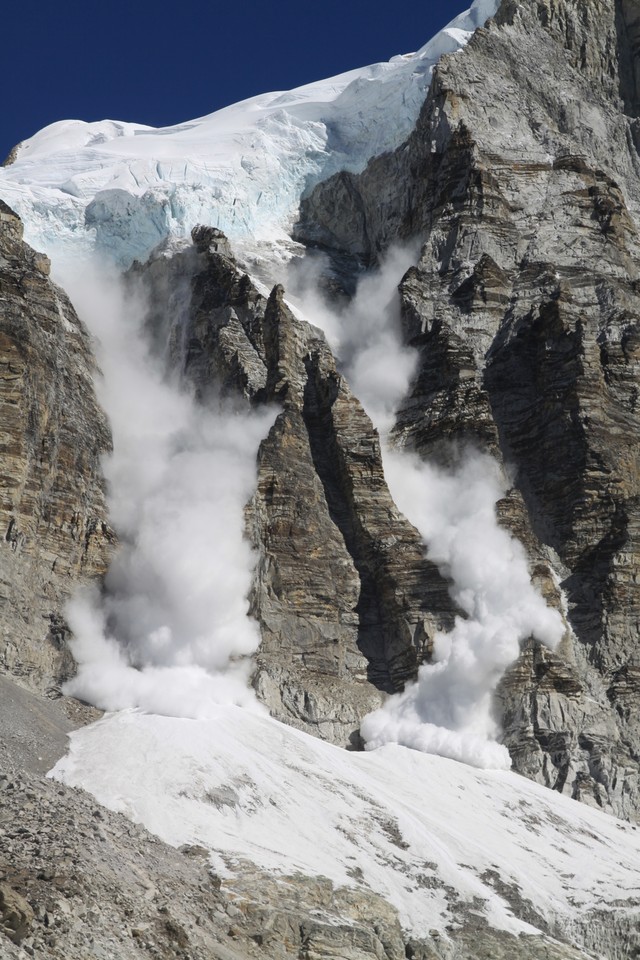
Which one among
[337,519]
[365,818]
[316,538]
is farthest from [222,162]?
[365,818]

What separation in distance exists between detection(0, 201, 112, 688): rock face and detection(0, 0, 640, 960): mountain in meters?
0.23

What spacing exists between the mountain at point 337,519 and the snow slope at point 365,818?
0.70 ft

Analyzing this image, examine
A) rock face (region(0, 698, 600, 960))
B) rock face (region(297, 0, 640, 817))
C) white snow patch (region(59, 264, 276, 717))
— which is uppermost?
rock face (region(297, 0, 640, 817))

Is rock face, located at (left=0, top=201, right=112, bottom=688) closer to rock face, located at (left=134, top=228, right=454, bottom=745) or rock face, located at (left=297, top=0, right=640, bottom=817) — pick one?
rock face, located at (left=134, top=228, right=454, bottom=745)

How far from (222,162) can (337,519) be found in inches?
1507

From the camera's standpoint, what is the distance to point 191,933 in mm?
40062

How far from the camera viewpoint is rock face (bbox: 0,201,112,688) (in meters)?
72.9

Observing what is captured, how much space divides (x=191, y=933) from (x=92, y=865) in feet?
11.4

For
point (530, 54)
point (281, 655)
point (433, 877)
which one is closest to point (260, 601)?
point (281, 655)

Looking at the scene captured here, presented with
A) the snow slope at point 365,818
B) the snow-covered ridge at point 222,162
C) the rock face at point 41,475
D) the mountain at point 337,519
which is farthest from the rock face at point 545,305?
the rock face at point 41,475

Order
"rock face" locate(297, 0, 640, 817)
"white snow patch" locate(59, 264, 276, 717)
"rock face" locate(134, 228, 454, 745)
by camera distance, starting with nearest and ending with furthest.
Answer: "white snow patch" locate(59, 264, 276, 717)
"rock face" locate(297, 0, 640, 817)
"rock face" locate(134, 228, 454, 745)

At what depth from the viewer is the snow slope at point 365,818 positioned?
54.9 metres

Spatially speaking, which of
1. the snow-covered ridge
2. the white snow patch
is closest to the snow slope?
the white snow patch

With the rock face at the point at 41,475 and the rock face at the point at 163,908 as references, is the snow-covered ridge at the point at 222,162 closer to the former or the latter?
the rock face at the point at 41,475
